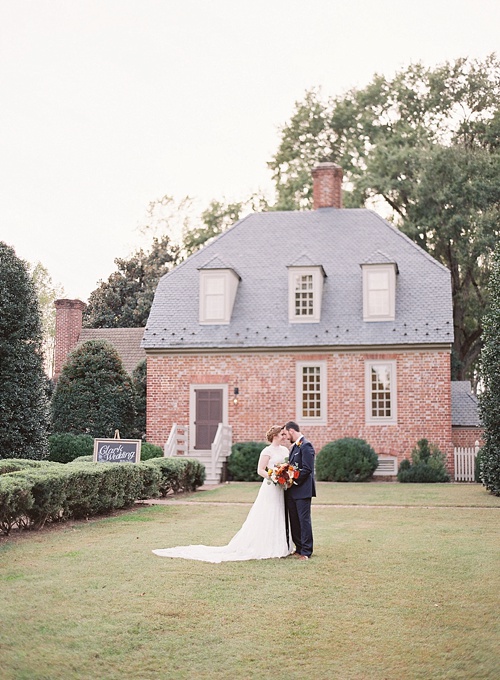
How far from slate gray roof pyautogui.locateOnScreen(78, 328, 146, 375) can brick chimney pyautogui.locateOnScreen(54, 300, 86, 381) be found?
0.50 m

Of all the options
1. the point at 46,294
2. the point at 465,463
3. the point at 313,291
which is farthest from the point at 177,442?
the point at 46,294

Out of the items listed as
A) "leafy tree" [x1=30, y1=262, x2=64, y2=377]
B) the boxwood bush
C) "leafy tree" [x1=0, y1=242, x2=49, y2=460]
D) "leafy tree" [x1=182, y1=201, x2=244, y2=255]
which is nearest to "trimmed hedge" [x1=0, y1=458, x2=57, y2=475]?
"leafy tree" [x1=0, y1=242, x2=49, y2=460]

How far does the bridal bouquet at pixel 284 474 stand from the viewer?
420 inches

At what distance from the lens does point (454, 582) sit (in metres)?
8.95

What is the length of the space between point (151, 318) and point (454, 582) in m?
19.6

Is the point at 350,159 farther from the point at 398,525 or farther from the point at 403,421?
the point at 398,525

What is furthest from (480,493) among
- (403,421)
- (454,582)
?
(454,582)

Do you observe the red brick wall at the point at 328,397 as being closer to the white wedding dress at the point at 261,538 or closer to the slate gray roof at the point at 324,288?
→ the slate gray roof at the point at 324,288

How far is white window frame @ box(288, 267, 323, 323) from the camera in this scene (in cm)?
2659

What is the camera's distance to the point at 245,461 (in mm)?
25031

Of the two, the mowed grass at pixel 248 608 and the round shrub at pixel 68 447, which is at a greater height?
the round shrub at pixel 68 447

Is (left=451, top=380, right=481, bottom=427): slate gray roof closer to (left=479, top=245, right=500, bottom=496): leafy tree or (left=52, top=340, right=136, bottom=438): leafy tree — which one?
(left=479, top=245, right=500, bottom=496): leafy tree

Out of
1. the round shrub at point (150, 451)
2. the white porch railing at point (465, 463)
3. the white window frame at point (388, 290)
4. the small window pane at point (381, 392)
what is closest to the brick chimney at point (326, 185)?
the white window frame at point (388, 290)

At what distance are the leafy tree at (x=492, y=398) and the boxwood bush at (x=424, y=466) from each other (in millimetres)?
5148
